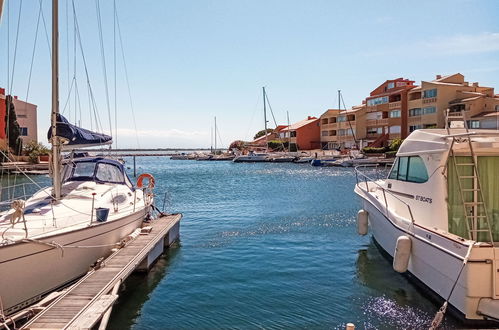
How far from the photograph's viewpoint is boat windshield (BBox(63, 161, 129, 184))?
46.8 ft

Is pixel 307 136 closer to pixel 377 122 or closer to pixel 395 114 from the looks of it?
pixel 377 122

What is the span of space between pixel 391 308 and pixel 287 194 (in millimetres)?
23513

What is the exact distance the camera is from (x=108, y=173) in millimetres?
15031

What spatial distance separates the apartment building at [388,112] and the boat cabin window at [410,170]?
193ft

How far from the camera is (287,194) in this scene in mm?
33031

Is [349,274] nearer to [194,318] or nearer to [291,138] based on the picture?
[194,318]

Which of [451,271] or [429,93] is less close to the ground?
[429,93]

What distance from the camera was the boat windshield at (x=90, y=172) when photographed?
14.3m

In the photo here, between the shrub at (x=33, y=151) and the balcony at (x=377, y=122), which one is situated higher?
the balcony at (x=377, y=122)

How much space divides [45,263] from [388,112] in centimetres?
6934

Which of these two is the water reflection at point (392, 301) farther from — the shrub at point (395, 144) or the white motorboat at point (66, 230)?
the shrub at point (395, 144)

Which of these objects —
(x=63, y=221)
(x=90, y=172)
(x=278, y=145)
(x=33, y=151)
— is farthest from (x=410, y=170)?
(x=278, y=145)

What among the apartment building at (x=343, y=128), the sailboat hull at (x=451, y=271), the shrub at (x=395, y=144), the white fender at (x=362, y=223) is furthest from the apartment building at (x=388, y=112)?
the sailboat hull at (x=451, y=271)

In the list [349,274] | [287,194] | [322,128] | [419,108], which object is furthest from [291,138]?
[349,274]
